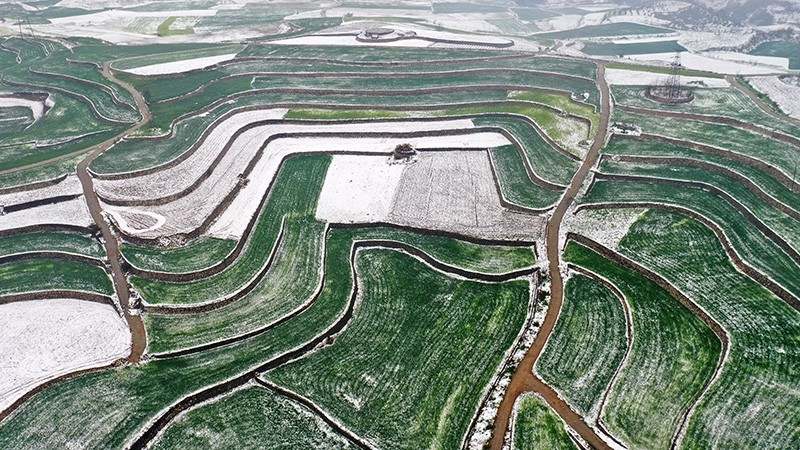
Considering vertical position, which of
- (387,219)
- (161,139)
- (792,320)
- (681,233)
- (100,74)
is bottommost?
(792,320)

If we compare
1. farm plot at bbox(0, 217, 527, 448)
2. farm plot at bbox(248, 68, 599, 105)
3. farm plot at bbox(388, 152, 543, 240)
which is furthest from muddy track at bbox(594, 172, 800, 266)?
farm plot at bbox(0, 217, 527, 448)

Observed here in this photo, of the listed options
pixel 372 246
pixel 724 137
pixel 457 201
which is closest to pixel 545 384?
pixel 372 246

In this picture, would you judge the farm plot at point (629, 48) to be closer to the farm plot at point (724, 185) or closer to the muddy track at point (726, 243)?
the farm plot at point (724, 185)

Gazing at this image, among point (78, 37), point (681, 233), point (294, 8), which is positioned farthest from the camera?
point (294, 8)

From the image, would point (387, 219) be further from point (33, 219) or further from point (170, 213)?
point (33, 219)

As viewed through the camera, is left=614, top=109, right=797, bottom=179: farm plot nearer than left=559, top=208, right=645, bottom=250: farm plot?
No

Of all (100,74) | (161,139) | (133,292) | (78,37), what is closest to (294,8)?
(78,37)

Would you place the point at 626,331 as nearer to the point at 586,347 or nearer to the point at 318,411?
the point at 586,347

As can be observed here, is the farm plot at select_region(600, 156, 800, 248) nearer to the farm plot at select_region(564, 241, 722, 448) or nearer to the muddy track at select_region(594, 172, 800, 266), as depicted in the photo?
the muddy track at select_region(594, 172, 800, 266)
